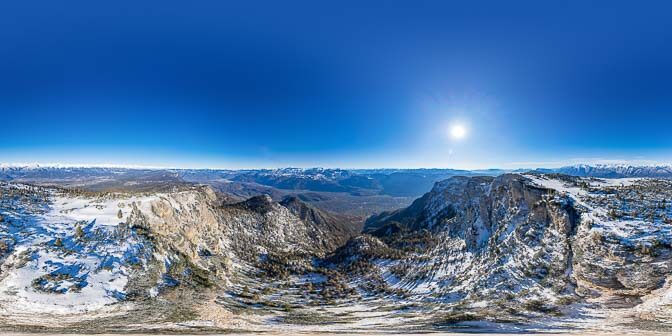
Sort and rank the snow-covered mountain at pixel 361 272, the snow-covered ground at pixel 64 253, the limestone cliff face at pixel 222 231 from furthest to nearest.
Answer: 1. the limestone cliff face at pixel 222 231
2. the snow-covered ground at pixel 64 253
3. the snow-covered mountain at pixel 361 272

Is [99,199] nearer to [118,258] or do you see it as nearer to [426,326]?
[118,258]

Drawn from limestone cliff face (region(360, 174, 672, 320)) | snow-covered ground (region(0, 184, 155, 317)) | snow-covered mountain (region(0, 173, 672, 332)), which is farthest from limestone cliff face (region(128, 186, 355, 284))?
limestone cliff face (region(360, 174, 672, 320))

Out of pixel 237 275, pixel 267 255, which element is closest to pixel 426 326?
pixel 237 275

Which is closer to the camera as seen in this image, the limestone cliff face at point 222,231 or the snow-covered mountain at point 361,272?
the snow-covered mountain at point 361,272

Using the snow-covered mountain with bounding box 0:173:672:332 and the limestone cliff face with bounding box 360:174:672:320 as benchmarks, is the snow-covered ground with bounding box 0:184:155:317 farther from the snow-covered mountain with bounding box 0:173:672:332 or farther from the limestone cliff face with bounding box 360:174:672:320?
the limestone cliff face with bounding box 360:174:672:320

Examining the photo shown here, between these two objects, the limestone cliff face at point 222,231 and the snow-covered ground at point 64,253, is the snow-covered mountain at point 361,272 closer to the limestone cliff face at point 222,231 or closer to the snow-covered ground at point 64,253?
the snow-covered ground at point 64,253

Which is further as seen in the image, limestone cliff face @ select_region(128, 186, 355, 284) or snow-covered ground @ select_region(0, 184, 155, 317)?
limestone cliff face @ select_region(128, 186, 355, 284)

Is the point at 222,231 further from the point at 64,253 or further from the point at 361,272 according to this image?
the point at 64,253

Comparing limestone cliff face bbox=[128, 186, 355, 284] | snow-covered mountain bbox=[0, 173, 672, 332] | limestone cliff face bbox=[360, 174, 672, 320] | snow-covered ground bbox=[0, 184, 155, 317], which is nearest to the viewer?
snow-covered mountain bbox=[0, 173, 672, 332]

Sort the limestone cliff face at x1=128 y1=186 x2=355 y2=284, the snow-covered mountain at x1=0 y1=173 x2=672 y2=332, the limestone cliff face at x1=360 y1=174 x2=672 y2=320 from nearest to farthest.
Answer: the snow-covered mountain at x1=0 y1=173 x2=672 y2=332, the limestone cliff face at x1=360 y1=174 x2=672 y2=320, the limestone cliff face at x1=128 y1=186 x2=355 y2=284

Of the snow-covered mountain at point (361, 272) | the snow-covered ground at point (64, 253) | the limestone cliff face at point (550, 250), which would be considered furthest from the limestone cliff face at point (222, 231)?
the limestone cliff face at point (550, 250)

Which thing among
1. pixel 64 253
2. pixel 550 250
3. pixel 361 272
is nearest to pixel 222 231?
pixel 361 272
